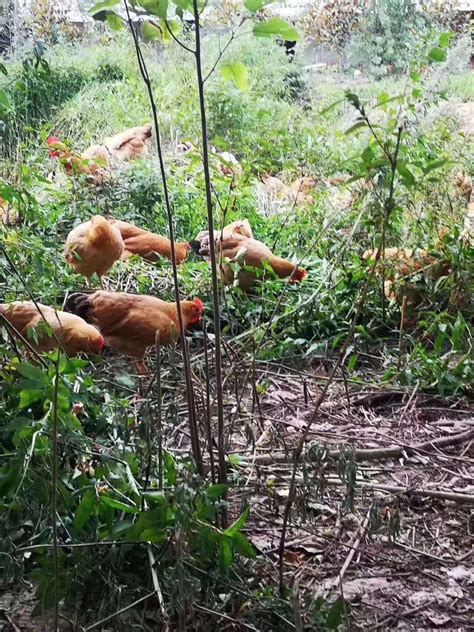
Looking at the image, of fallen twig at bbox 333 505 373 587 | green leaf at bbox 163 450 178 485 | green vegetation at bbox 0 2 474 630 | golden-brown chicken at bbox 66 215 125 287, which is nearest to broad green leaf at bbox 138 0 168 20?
green vegetation at bbox 0 2 474 630

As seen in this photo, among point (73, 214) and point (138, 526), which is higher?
point (138, 526)

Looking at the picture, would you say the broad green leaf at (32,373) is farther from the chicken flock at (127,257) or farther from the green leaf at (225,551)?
the green leaf at (225,551)

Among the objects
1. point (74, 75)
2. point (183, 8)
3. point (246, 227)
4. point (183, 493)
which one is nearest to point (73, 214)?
point (246, 227)

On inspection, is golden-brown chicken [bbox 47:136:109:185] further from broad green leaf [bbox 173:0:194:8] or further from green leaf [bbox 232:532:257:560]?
green leaf [bbox 232:532:257:560]

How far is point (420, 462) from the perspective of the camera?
1.46 metres

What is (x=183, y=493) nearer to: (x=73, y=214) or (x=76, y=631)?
(x=76, y=631)

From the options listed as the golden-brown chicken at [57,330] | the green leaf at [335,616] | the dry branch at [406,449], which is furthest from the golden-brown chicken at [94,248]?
the green leaf at [335,616]

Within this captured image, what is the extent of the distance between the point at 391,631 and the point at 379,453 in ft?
1.63

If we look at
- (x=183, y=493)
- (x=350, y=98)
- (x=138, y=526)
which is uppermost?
(x=350, y=98)

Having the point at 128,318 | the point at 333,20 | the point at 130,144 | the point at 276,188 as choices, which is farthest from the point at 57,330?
the point at 333,20

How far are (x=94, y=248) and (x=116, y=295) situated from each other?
37cm

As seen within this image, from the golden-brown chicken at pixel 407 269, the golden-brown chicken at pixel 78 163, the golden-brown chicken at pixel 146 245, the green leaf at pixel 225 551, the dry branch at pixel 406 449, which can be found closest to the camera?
the green leaf at pixel 225 551

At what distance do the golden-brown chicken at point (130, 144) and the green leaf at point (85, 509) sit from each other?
278 cm

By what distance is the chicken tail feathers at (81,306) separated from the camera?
180cm
